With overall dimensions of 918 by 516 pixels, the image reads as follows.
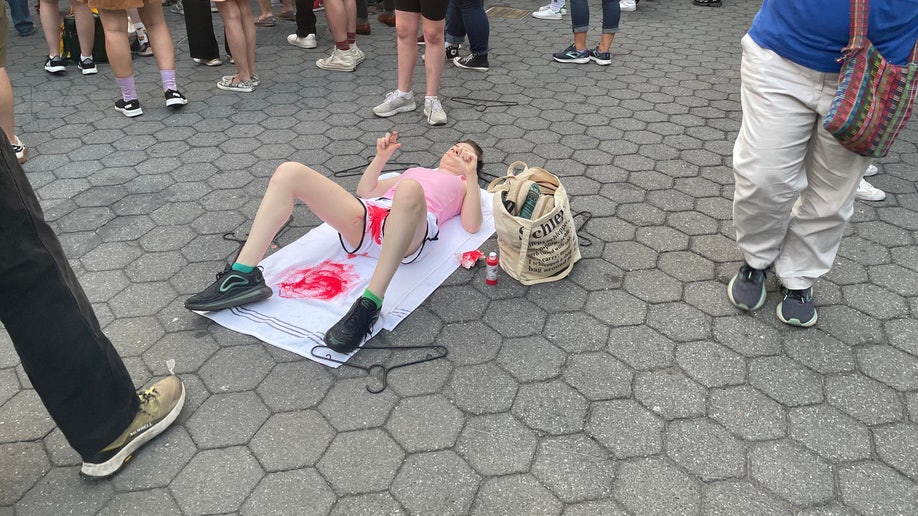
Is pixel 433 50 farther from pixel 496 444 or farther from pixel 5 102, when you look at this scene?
pixel 496 444

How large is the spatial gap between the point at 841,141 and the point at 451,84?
3.65 meters

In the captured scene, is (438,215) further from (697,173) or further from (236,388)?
(697,173)

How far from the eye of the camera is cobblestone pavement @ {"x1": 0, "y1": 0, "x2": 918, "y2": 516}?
2053mm

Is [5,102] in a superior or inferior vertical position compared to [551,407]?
superior

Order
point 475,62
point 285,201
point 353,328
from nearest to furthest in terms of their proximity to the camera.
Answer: point 353,328, point 285,201, point 475,62

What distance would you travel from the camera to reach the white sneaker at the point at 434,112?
15.2ft

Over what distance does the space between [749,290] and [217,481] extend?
7.51 ft

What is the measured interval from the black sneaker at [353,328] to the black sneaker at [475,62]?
3.69 meters

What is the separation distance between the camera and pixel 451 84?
544 cm

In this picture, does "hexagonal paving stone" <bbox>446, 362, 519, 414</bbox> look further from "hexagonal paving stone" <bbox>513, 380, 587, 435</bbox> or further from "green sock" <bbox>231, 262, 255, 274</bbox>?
"green sock" <bbox>231, 262, 255, 274</bbox>

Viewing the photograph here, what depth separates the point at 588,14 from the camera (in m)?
5.61

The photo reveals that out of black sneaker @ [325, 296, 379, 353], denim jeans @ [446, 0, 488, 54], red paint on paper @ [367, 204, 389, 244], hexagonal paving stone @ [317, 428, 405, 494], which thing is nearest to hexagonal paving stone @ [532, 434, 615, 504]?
hexagonal paving stone @ [317, 428, 405, 494]

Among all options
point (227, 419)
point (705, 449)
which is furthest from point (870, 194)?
point (227, 419)

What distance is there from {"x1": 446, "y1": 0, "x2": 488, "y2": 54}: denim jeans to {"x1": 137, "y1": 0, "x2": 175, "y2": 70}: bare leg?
221cm
